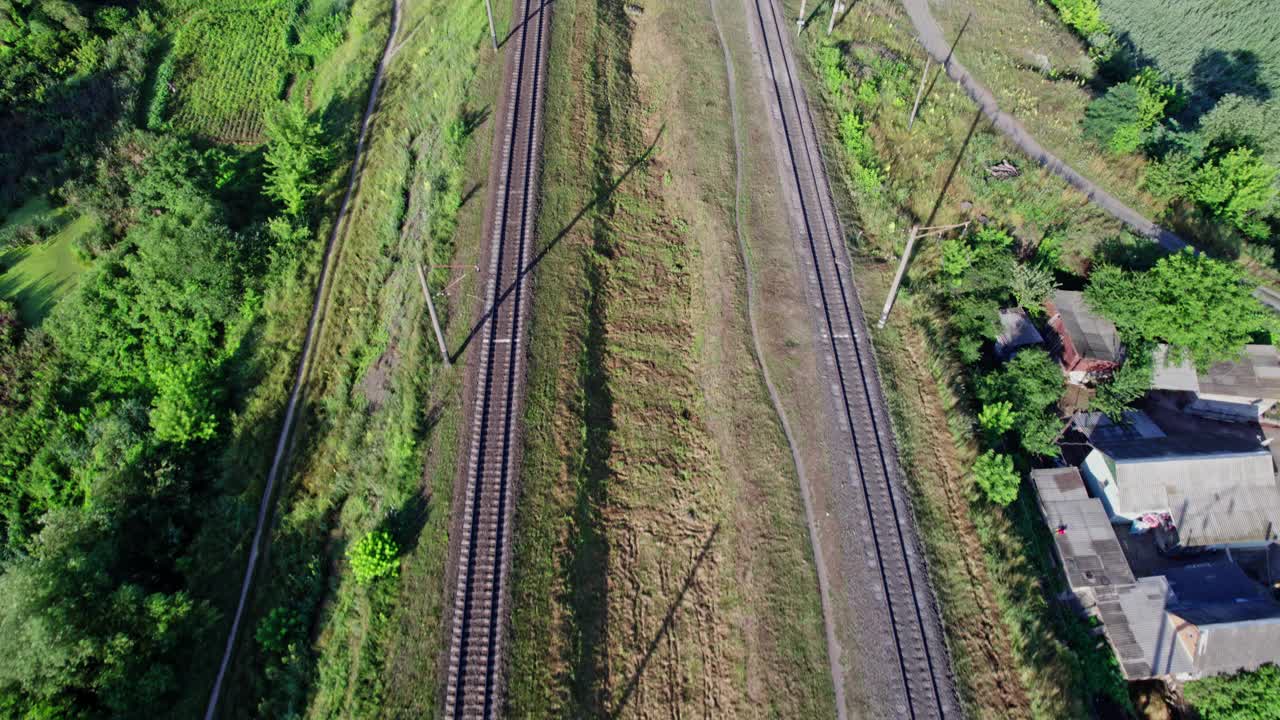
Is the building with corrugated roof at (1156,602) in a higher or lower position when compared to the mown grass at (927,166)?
lower

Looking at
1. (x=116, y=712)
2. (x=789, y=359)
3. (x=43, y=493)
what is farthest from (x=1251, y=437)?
(x=43, y=493)

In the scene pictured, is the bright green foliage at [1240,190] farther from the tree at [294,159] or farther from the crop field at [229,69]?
the crop field at [229,69]

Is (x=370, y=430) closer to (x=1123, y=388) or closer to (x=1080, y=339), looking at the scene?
(x=1080, y=339)

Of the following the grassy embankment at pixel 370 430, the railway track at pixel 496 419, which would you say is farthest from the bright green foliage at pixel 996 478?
the grassy embankment at pixel 370 430

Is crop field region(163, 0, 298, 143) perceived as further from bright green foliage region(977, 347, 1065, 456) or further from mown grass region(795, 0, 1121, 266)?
bright green foliage region(977, 347, 1065, 456)

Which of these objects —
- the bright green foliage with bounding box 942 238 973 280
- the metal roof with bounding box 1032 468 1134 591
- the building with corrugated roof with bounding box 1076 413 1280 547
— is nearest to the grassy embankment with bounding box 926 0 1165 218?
the bright green foliage with bounding box 942 238 973 280

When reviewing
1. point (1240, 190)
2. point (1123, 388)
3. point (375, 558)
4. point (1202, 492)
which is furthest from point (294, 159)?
point (1240, 190)

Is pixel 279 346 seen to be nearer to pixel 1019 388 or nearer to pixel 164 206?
pixel 164 206
